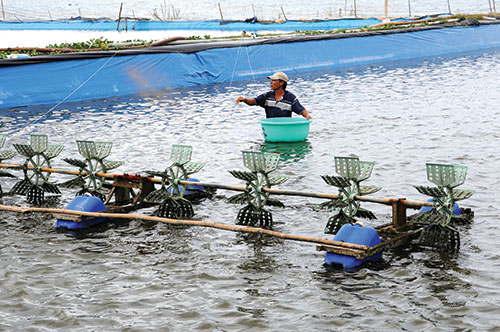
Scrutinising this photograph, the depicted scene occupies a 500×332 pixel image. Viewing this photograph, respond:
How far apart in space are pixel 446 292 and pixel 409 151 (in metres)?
8.15

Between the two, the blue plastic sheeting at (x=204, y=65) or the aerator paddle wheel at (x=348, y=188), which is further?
the blue plastic sheeting at (x=204, y=65)

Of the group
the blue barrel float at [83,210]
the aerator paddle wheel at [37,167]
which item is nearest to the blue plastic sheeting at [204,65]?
the aerator paddle wheel at [37,167]

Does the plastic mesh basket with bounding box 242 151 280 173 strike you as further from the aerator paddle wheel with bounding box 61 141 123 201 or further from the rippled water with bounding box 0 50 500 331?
the aerator paddle wheel with bounding box 61 141 123 201

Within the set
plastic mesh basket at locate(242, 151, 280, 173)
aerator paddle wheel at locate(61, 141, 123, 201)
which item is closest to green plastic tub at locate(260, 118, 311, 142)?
aerator paddle wheel at locate(61, 141, 123, 201)

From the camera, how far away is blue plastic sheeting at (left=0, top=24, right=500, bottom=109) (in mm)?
25125

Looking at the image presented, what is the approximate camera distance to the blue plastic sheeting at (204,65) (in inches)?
989

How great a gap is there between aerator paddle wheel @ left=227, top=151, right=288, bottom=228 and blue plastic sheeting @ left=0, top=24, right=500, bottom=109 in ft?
Result: 52.2

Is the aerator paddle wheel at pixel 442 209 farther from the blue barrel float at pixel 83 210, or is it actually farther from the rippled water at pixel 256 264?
the blue barrel float at pixel 83 210

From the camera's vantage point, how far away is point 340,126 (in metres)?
19.8

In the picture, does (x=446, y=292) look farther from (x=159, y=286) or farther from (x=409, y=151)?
(x=409, y=151)

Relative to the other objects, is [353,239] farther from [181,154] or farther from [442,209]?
[181,154]

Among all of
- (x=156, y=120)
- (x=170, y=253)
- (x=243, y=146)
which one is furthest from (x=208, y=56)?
(x=170, y=253)

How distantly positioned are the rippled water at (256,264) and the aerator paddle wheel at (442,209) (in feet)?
0.61

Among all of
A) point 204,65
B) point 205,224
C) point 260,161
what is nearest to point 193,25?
point 204,65
